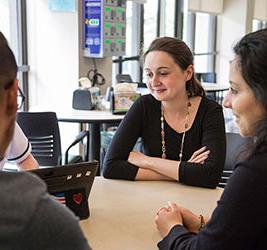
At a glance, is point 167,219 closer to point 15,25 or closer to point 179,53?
point 179,53

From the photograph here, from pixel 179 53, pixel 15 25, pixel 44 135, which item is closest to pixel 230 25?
pixel 15 25

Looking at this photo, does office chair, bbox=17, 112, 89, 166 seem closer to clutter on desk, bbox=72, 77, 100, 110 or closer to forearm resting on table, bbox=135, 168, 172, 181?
clutter on desk, bbox=72, 77, 100, 110

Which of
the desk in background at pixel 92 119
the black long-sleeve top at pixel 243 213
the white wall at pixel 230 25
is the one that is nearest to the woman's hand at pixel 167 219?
the black long-sleeve top at pixel 243 213

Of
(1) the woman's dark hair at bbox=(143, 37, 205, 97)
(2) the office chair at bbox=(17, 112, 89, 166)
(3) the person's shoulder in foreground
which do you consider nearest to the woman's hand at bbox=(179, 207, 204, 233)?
(3) the person's shoulder in foreground

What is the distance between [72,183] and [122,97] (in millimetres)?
1978

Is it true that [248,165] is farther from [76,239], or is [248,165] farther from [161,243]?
[76,239]

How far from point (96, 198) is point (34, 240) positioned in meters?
0.93

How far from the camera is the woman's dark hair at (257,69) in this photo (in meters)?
1.10

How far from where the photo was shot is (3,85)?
2.32 feet

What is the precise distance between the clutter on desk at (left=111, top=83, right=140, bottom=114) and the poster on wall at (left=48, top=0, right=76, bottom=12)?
1.43m

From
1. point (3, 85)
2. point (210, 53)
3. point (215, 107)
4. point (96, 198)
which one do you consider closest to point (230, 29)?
point (210, 53)

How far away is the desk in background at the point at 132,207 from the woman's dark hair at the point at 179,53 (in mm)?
533

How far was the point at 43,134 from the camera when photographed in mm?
2949

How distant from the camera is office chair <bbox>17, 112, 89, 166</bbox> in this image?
2.89 m
